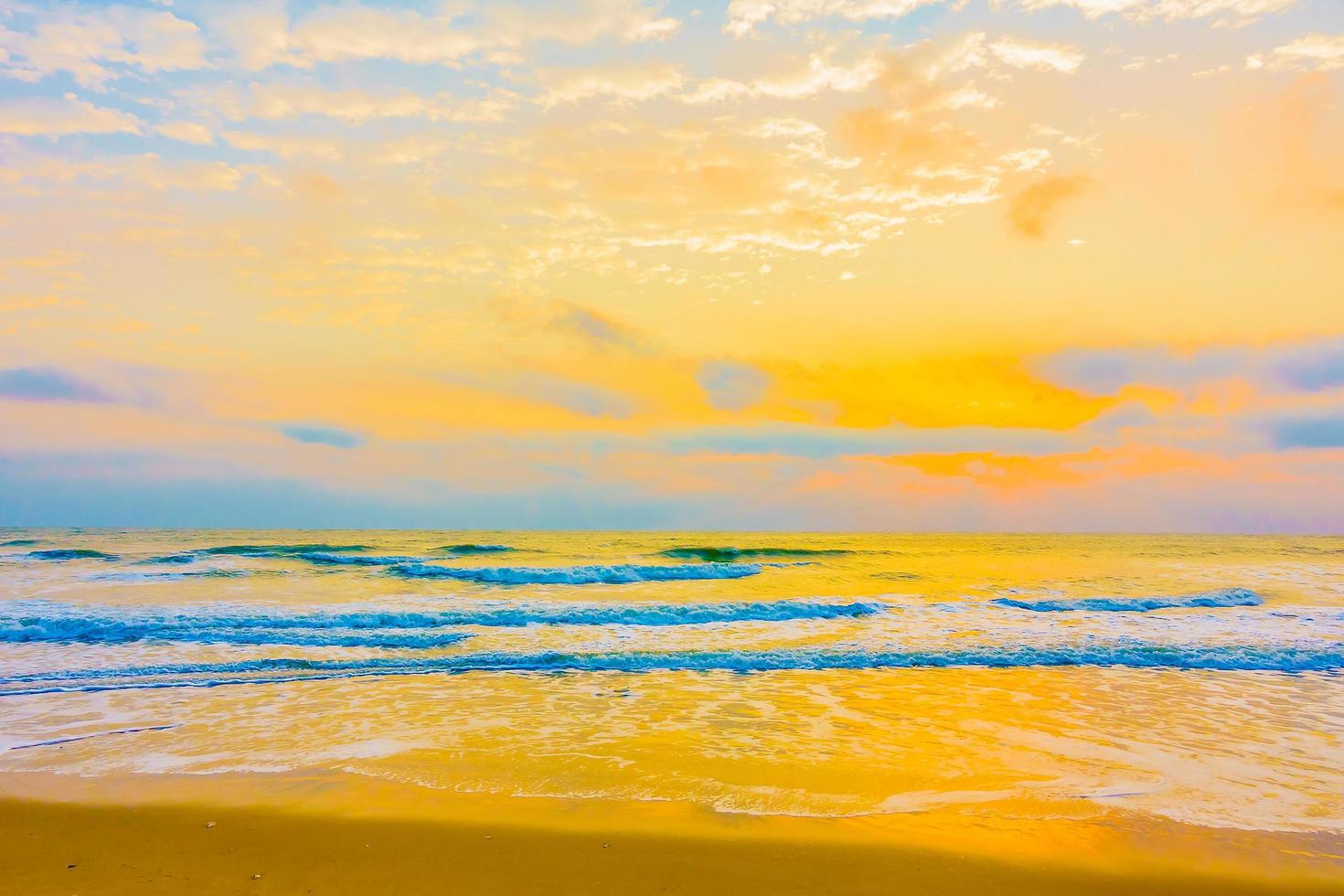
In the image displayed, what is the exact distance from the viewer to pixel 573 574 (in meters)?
30.3

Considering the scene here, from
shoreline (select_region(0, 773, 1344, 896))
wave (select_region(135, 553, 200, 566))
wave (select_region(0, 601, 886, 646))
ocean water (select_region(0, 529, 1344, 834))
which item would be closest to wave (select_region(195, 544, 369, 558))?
wave (select_region(135, 553, 200, 566))

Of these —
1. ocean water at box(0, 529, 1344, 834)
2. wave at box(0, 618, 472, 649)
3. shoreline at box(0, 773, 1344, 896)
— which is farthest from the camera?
wave at box(0, 618, 472, 649)

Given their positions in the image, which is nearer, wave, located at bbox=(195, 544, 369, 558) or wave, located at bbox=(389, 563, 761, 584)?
wave, located at bbox=(389, 563, 761, 584)

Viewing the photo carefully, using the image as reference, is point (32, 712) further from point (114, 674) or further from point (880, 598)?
point (880, 598)

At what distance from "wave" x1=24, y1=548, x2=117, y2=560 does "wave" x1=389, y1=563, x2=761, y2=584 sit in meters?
19.0

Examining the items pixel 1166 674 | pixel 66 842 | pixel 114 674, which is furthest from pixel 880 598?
pixel 66 842

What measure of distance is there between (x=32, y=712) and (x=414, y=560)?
97.4 feet

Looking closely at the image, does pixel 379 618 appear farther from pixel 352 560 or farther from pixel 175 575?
pixel 352 560

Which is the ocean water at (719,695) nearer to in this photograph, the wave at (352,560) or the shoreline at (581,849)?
the shoreline at (581,849)

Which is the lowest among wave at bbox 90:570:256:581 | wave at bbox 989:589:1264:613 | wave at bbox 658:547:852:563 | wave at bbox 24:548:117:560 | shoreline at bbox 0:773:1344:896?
wave at bbox 658:547:852:563

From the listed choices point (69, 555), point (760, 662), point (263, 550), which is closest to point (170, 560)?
point (263, 550)

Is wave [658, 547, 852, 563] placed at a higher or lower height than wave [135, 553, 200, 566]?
lower

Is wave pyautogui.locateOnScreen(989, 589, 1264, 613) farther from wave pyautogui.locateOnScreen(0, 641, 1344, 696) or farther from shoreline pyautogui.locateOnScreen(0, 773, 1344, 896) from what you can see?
shoreline pyautogui.locateOnScreen(0, 773, 1344, 896)

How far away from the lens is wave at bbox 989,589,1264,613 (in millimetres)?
21875
